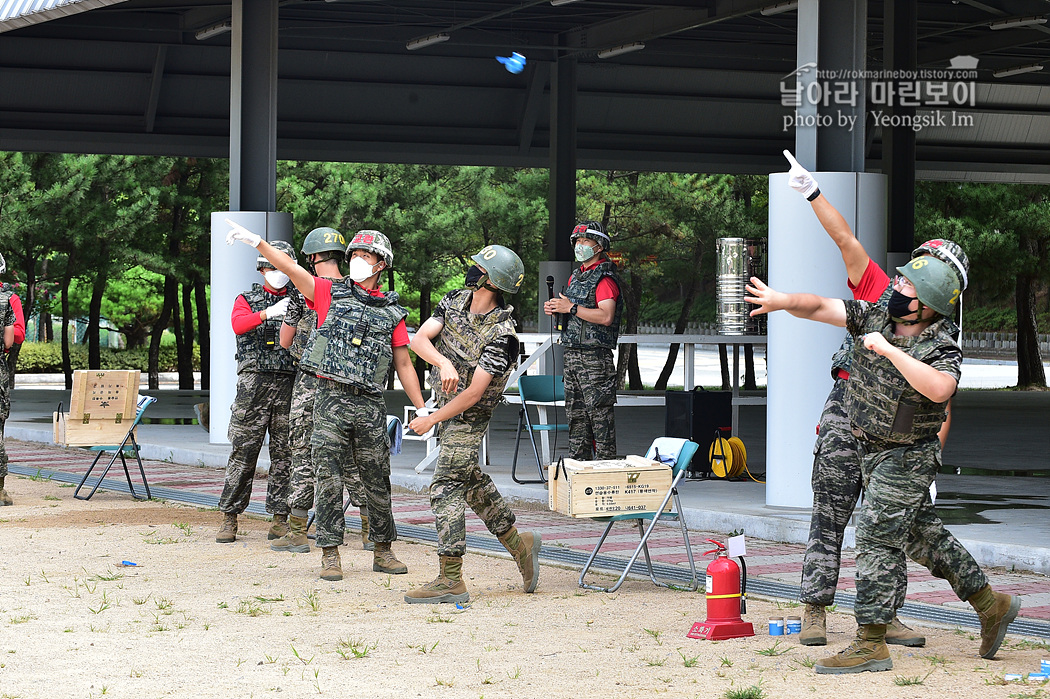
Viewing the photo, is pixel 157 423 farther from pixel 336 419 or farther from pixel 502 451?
pixel 336 419

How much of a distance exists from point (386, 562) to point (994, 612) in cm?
407

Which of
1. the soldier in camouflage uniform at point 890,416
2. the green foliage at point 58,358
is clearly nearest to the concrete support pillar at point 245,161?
the soldier in camouflage uniform at point 890,416

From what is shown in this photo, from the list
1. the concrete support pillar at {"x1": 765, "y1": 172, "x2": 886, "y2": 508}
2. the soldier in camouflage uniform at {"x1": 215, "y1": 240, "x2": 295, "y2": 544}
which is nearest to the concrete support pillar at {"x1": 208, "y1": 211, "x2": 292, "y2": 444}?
the soldier in camouflage uniform at {"x1": 215, "y1": 240, "x2": 295, "y2": 544}

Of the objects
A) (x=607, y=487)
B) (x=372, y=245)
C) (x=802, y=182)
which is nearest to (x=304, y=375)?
(x=372, y=245)

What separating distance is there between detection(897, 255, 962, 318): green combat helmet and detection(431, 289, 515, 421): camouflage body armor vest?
2.61m

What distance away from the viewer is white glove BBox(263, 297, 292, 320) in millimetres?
9836

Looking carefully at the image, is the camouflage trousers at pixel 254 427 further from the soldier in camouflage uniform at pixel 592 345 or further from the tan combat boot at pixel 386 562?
the soldier in camouflage uniform at pixel 592 345

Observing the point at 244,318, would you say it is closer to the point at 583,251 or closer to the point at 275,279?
the point at 275,279

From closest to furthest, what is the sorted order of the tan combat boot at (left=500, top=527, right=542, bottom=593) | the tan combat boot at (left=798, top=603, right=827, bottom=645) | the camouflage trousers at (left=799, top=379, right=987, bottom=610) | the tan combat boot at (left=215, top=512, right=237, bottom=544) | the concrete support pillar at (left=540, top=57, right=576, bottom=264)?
the camouflage trousers at (left=799, top=379, right=987, bottom=610) → the tan combat boot at (left=798, top=603, right=827, bottom=645) → the tan combat boot at (left=500, top=527, right=542, bottom=593) → the tan combat boot at (left=215, top=512, right=237, bottom=544) → the concrete support pillar at (left=540, top=57, right=576, bottom=264)

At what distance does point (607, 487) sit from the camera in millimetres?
8188

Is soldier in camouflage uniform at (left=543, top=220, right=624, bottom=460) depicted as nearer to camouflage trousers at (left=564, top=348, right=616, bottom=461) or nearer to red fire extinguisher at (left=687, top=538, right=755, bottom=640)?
camouflage trousers at (left=564, top=348, right=616, bottom=461)

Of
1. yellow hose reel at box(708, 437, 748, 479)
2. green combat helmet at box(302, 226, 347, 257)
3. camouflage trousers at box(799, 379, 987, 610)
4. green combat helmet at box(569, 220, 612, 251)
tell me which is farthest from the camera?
yellow hose reel at box(708, 437, 748, 479)

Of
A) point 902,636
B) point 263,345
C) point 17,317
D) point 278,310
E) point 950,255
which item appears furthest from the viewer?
point 17,317

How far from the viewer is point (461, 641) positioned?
7.07 m
